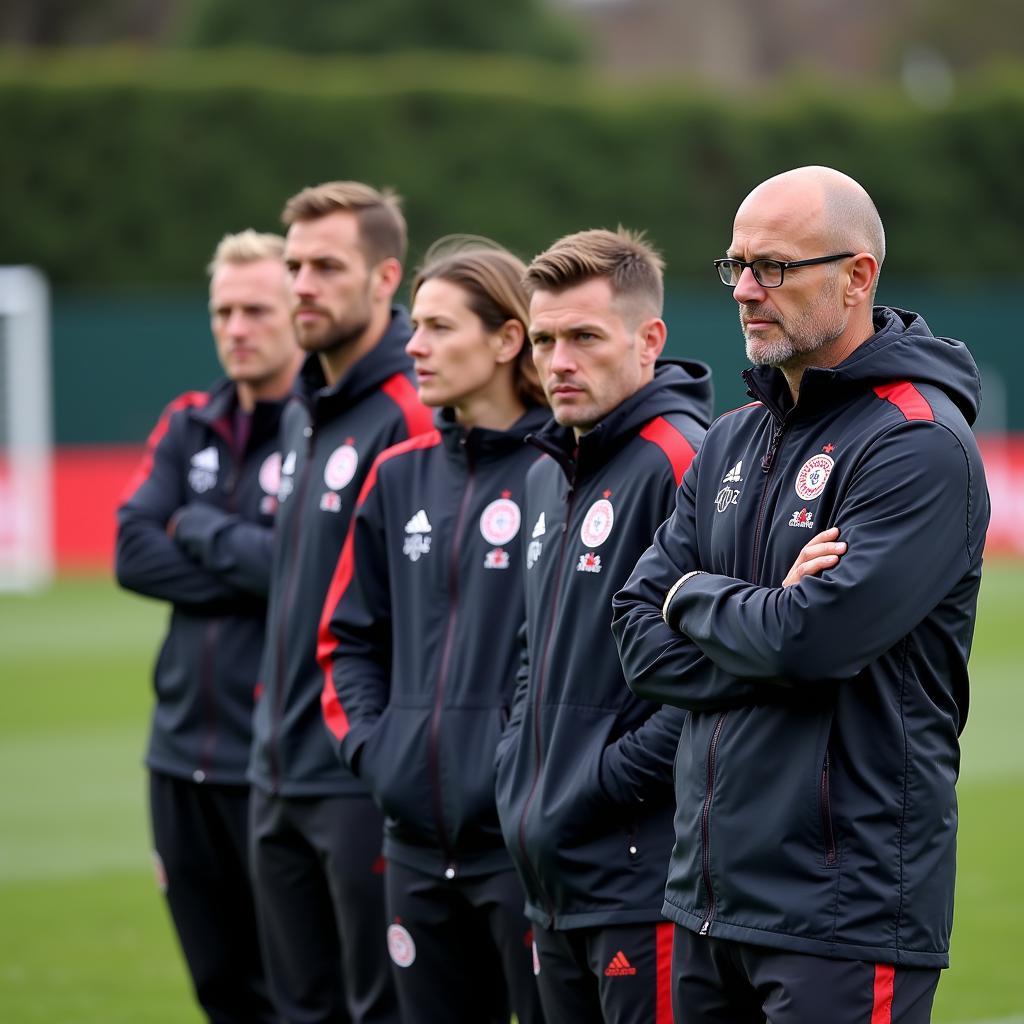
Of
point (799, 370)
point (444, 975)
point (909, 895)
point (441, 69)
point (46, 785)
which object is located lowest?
point (46, 785)

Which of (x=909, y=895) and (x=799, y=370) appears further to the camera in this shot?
(x=799, y=370)

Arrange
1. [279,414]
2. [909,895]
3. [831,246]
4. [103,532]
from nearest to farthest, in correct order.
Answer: [909,895], [831,246], [279,414], [103,532]

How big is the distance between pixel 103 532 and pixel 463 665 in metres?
15.3

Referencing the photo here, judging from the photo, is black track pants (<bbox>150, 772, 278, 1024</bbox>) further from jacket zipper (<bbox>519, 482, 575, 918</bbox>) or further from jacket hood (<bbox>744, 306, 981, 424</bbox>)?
jacket hood (<bbox>744, 306, 981, 424</bbox>)

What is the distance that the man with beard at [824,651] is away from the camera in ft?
10.6

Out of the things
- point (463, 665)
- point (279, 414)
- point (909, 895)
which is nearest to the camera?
point (909, 895)

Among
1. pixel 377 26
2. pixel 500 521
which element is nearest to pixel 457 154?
pixel 377 26

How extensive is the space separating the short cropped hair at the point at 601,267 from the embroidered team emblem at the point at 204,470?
2.10 meters

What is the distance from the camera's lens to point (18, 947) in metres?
7.15

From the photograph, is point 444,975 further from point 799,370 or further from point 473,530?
point 799,370

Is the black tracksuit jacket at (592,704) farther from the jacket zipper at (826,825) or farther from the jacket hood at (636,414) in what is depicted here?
the jacket zipper at (826,825)

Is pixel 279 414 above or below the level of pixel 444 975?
above

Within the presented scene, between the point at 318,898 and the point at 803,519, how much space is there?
8.15 ft

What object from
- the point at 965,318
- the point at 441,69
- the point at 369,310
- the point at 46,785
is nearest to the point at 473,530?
the point at 369,310
